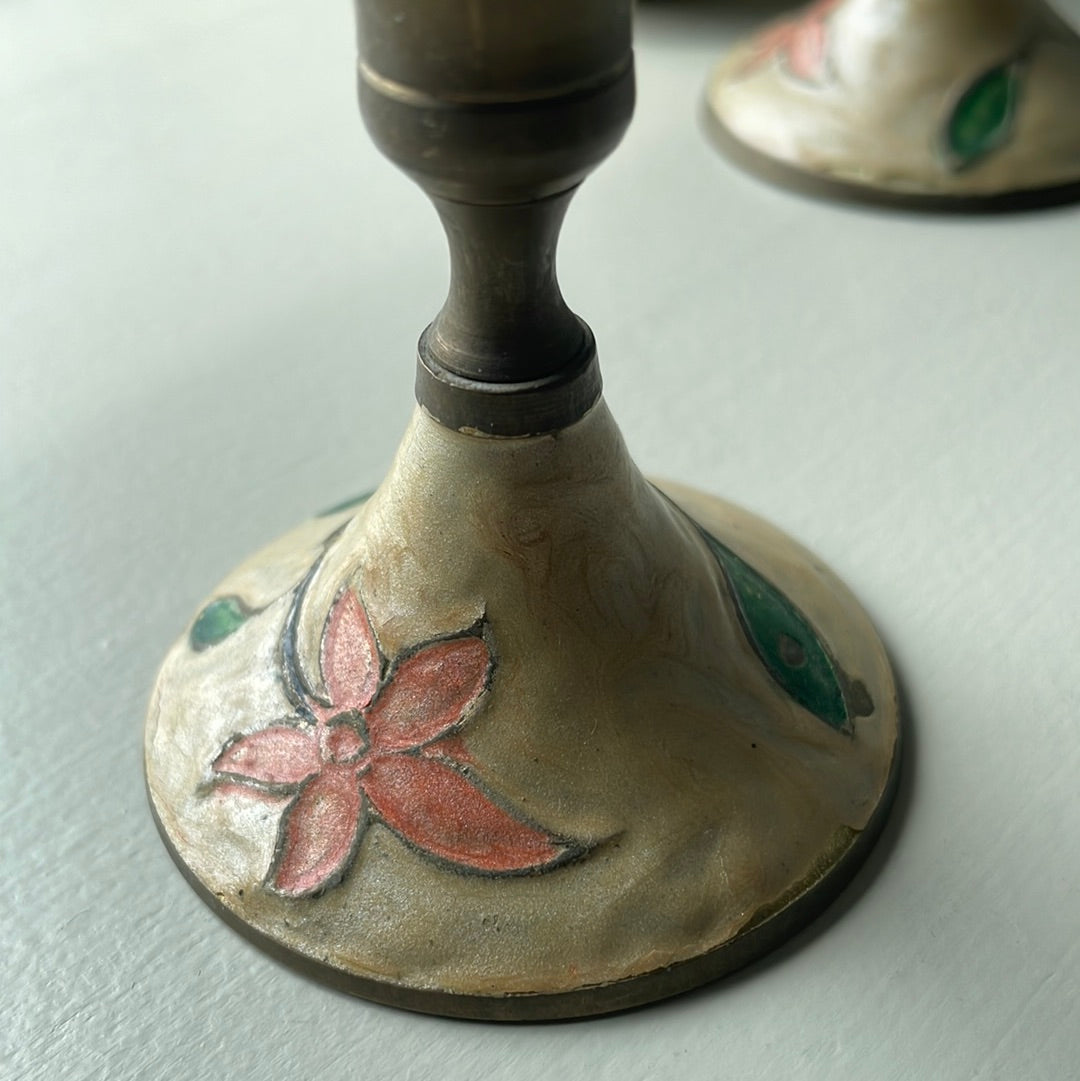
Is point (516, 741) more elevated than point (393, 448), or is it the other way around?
point (516, 741)

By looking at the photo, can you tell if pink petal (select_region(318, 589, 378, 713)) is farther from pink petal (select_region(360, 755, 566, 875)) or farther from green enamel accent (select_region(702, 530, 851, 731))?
green enamel accent (select_region(702, 530, 851, 731))

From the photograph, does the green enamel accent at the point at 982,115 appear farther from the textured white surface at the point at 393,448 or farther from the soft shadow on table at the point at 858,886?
the soft shadow on table at the point at 858,886

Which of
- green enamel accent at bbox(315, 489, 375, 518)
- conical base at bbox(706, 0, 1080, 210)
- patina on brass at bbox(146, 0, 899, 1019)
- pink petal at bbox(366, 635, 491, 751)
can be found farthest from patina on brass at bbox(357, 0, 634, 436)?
conical base at bbox(706, 0, 1080, 210)

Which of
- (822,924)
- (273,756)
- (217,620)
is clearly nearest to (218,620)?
(217,620)

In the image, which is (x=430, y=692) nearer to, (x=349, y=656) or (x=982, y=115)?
(x=349, y=656)

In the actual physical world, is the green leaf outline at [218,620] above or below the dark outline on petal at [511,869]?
below

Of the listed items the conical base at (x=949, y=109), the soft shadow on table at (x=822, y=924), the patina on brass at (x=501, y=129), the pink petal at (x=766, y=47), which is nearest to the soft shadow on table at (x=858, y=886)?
the soft shadow on table at (x=822, y=924)

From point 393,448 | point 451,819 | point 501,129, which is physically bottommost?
point 393,448

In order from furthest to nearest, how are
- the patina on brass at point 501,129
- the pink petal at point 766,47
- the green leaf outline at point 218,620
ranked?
1. the pink petal at point 766,47
2. the green leaf outline at point 218,620
3. the patina on brass at point 501,129
